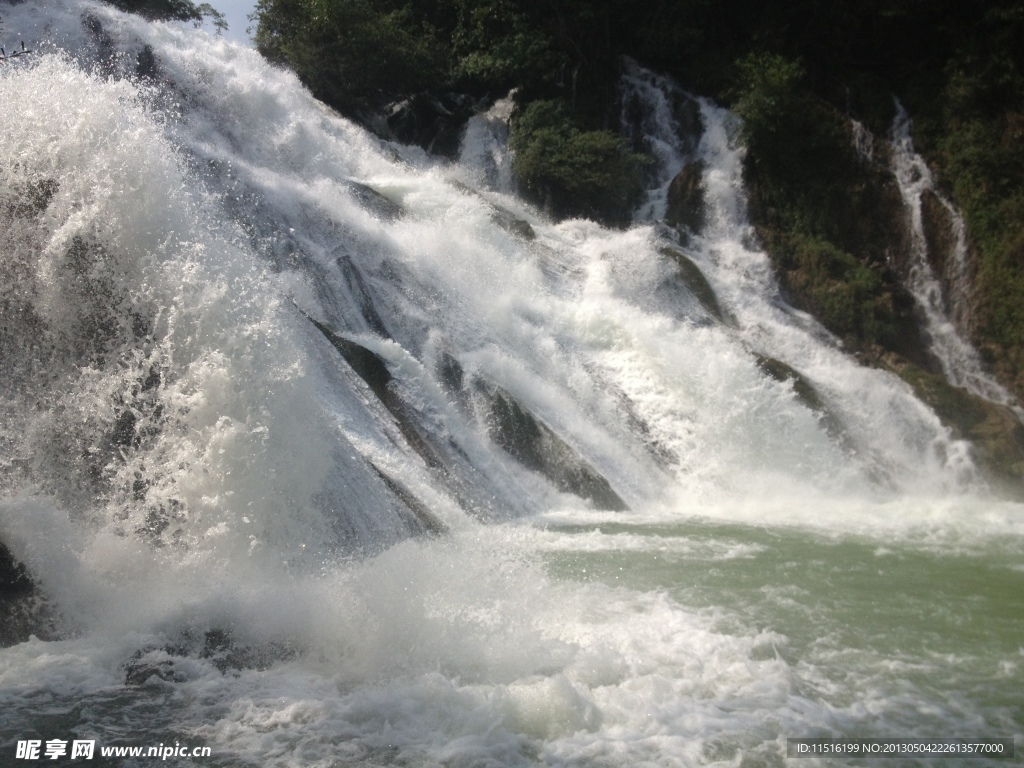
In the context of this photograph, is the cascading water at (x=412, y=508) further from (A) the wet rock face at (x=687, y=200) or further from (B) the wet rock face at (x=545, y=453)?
(A) the wet rock face at (x=687, y=200)

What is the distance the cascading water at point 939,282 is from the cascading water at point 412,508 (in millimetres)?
2808

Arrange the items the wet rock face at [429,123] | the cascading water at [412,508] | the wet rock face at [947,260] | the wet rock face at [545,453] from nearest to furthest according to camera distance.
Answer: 1. the cascading water at [412,508]
2. the wet rock face at [545,453]
3. the wet rock face at [947,260]
4. the wet rock face at [429,123]

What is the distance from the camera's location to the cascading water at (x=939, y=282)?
15.3m

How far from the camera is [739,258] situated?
16.4 meters

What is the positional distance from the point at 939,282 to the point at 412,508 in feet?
39.4

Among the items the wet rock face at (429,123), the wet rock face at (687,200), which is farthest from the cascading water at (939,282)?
the wet rock face at (429,123)

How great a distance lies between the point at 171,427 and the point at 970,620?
6.08 metres

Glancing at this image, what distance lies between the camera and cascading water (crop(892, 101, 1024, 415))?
1530 cm

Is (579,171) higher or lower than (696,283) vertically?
higher

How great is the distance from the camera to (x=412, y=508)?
825 centimetres

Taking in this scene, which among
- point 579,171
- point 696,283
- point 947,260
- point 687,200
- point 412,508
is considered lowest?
point 412,508

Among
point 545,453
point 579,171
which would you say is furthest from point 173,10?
point 545,453

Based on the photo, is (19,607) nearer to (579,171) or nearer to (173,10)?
(579,171)

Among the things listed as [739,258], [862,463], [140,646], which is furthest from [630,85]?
[140,646]
